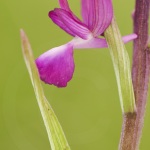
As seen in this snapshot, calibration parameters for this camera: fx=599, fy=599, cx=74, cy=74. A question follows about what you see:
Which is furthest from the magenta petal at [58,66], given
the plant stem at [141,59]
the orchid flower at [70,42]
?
the plant stem at [141,59]

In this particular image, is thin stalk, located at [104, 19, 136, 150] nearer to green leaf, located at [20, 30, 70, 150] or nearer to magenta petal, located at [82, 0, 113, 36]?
magenta petal, located at [82, 0, 113, 36]

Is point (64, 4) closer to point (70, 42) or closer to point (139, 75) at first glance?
point (70, 42)

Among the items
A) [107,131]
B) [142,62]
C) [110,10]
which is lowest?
[107,131]

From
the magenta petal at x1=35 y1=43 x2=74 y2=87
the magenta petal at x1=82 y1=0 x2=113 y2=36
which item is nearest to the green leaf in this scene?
the magenta petal at x1=35 y1=43 x2=74 y2=87

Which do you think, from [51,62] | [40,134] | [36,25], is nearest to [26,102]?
[40,134]

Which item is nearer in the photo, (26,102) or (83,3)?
(83,3)

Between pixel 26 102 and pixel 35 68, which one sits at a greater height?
pixel 35 68

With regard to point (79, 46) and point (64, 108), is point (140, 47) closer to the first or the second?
point (79, 46)
